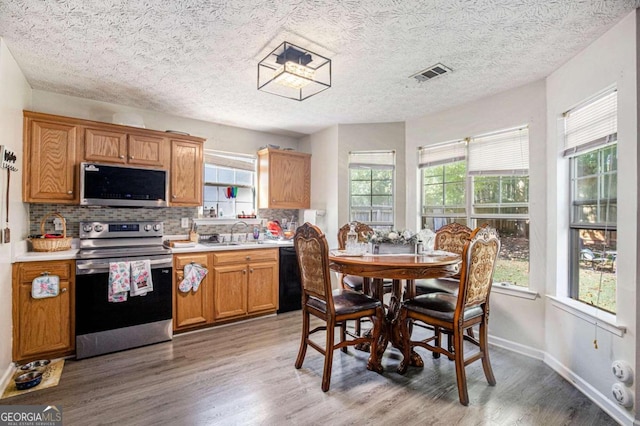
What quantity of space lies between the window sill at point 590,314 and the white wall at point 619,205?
4cm

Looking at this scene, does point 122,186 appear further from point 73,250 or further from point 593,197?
point 593,197

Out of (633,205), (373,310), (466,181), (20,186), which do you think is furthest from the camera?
(466,181)

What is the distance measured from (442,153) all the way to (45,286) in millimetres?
4162

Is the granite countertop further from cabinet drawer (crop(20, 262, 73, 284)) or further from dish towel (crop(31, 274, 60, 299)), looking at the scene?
dish towel (crop(31, 274, 60, 299))

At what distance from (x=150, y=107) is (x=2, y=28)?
1.53 metres

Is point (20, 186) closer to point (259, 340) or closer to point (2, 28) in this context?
point (2, 28)

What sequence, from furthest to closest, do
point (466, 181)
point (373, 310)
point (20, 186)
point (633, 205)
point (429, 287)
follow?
point (466, 181), point (429, 287), point (20, 186), point (373, 310), point (633, 205)

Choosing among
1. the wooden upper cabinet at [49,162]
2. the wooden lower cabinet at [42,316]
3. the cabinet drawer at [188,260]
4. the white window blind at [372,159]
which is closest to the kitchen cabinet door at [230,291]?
the cabinet drawer at [188,260]

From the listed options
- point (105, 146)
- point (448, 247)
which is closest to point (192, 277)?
point (105, 146)

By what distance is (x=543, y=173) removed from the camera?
2838mm

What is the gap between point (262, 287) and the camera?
385cm

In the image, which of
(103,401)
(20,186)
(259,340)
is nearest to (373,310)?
(259,340)

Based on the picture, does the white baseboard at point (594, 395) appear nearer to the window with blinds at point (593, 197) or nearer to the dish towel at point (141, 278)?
the window with blinds at point (593, 197)

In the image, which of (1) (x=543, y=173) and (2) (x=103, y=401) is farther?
(1) (x=543, y=173)
